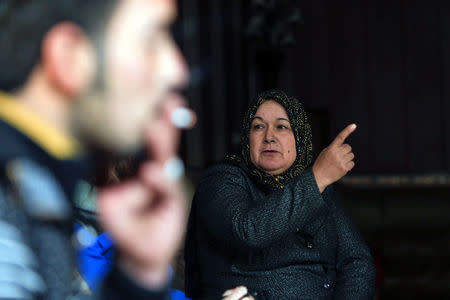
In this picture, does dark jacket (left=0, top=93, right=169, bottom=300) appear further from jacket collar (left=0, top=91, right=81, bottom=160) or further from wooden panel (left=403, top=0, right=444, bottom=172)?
wooden panel (left=403, top=0, right=444, bottom=172)

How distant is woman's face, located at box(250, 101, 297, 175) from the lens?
1.61 metres

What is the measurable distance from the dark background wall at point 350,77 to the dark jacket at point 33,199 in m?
4.00

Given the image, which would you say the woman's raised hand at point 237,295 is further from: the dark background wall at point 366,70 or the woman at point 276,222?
→ the dark background wall at point 366,70

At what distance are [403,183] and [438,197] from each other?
0.39 meters

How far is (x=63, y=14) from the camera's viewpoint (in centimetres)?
40

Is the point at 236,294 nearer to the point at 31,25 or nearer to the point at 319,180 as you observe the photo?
the point at 319,180

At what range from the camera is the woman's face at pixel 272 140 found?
1610mm

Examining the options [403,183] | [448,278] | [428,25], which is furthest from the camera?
[428,25]

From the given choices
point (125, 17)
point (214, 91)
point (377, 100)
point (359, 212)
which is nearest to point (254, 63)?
point (214, 91)

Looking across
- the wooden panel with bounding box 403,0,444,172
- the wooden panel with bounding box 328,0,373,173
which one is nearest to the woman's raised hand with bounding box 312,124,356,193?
the wooden panel with bounding box 328,0,373,173

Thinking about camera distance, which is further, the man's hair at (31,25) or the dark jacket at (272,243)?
the dark jacket at (272,243)

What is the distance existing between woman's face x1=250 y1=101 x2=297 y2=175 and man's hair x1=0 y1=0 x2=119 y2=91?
123 centimetres

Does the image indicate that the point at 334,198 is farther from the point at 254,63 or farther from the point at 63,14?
the point at 254,63

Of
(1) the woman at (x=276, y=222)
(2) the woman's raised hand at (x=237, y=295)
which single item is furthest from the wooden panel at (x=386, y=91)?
(2) the woman's raised hand at (x=237, y=295)
